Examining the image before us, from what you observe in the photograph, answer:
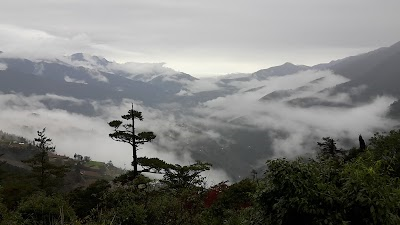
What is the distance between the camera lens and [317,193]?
8.41 metres

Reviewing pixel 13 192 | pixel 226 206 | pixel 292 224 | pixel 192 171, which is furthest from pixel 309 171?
pixel 13 192

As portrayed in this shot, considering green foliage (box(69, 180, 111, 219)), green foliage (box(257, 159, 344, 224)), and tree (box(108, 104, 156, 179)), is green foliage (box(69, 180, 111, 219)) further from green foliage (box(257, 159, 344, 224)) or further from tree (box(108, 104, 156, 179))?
green foliage (box(257, 159, 344, 224))

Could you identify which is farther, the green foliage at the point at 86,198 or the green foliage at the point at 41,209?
the green foliage at the point at 86,198

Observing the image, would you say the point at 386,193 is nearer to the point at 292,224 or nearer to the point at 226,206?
the point at 292,224

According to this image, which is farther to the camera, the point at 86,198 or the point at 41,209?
the point at 86,198

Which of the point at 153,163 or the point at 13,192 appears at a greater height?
the point at 153,163

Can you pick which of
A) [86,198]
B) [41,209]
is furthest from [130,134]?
[41,209]

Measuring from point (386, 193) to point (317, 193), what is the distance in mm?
1507

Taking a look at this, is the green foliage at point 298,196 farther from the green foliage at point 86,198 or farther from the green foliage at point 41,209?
the green foliage at point 86,198

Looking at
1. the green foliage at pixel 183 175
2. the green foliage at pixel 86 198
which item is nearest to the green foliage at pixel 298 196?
the green foliage at pixel 86 198

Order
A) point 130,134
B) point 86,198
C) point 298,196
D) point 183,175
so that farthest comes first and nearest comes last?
1. point 183,175
2. point 86,198
3. point 130,134
4. point 298,196

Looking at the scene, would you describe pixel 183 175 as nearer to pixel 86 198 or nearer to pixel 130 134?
pixel 86 198

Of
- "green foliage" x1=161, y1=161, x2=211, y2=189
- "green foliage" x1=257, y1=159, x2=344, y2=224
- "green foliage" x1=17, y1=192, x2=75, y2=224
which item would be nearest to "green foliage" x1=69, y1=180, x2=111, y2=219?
"green foliage" x1=161, y1=161, x2=211, y2=189

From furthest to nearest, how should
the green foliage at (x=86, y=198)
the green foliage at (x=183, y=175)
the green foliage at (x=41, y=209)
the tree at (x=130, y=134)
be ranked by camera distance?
the green foliage at (x=183, y=175) → the green foliage at (x=86, y=198) → the tree at (x=130, y=134) → the green foliage at (x=41, y=209)
